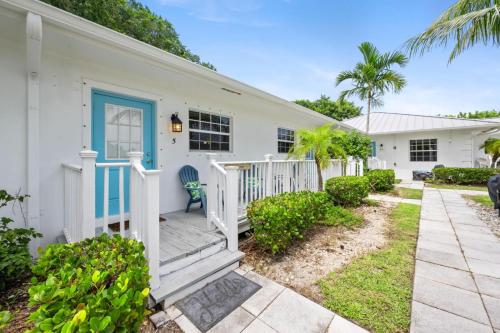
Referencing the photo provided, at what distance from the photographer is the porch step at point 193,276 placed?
6.85 ft

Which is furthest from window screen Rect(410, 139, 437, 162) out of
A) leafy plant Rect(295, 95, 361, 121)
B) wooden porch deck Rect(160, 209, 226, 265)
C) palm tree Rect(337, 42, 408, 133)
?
wooden porch deck Rect(160, 209, 226, 265)

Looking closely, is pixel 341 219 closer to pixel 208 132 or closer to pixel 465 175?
pixel 208 132

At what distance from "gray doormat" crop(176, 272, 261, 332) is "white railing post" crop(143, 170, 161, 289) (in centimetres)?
40

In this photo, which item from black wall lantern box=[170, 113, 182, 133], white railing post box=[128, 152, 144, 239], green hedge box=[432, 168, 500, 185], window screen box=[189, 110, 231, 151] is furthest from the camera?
green hedge box=[432, 168, 500, 185]

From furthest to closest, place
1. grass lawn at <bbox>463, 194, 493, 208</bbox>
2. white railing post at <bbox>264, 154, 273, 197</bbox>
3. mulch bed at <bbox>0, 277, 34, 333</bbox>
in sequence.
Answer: grass lawn at <bbox>463, 194, 493, 208</bbox>, white railing post at <bbox>264, 154, 273, 197</bbox>, mulch bed at <bbox>0, 277, 34, 333</bbox>

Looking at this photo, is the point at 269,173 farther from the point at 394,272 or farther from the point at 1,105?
the point at 1,105

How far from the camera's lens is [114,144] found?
12.1ft

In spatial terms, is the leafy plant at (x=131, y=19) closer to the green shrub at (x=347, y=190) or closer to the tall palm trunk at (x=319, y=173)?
the tall palm trunk at (x=319, y=173)

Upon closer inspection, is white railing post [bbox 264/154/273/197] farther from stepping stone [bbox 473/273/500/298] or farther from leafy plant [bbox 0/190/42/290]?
leafy plant [bbox 0/190/42/290]

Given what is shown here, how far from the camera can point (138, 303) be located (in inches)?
46.9

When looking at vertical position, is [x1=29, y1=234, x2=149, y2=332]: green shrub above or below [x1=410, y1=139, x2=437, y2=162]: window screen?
below

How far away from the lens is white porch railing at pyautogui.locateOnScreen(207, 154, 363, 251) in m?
2.95

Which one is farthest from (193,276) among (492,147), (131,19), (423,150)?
(492,147)

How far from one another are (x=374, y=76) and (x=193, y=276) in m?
10.6
